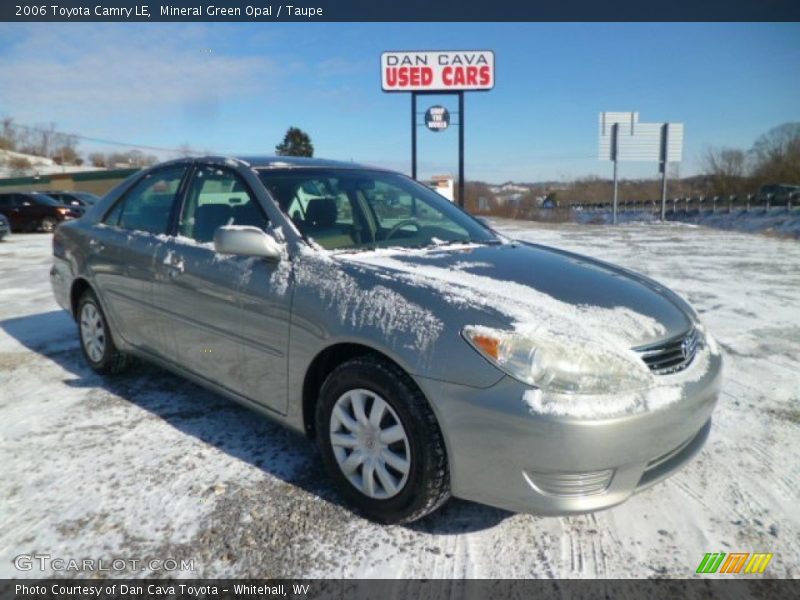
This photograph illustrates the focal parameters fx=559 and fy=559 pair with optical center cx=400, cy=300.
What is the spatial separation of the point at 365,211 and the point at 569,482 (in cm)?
193

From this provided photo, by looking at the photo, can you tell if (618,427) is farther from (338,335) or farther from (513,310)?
(338,335)

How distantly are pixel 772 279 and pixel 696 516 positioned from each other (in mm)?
7083

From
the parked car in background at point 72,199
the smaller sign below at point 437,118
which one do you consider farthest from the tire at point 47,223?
the smaller sign below at point 437,118

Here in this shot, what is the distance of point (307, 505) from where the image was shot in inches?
99.2

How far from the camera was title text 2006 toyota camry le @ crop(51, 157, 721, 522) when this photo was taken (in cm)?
200

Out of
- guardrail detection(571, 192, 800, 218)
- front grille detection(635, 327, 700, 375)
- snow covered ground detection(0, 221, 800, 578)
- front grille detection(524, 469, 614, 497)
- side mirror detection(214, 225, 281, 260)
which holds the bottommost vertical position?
snow covered ground detection(0, 221, 800, 578)

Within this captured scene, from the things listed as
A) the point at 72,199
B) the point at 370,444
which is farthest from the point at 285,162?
the point at 72,199

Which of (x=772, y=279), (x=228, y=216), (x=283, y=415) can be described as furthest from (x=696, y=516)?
(x=772, y=279)

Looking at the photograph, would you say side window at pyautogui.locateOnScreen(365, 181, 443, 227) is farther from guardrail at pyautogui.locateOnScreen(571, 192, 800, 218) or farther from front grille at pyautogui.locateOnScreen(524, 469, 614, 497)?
guardrail at pyautogui.locateOnScreen(571, 192, 800, 218)

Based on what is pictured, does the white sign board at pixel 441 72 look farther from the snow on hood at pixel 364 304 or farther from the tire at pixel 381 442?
the tire at pixel 381 442

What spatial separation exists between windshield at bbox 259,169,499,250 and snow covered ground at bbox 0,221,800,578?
48.0 inches

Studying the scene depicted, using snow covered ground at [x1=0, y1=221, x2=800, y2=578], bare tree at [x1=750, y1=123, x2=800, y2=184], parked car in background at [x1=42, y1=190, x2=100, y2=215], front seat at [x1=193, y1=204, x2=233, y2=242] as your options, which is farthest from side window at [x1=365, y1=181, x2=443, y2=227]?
bare tree at [x1=750, y1=123, x2=800, y2=184]

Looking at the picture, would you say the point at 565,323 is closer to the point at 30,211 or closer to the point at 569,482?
the point at 569,482

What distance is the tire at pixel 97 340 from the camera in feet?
13.3
